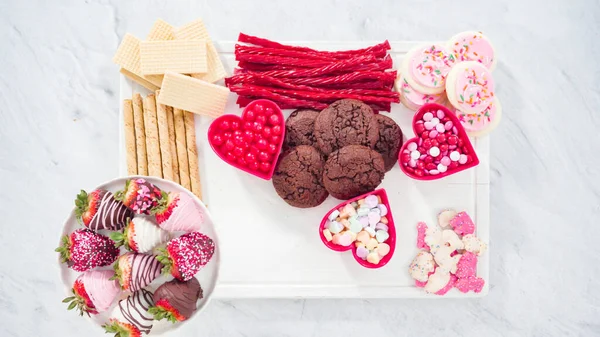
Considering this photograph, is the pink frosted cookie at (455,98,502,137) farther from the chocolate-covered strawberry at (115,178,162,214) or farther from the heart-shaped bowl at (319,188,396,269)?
the chocolate-covered strawberry at (115,178,162,214)

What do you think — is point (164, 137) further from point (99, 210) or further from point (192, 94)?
point (99, 210)

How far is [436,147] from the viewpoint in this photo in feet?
6.63

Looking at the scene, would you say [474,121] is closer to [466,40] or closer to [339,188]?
[466,40]

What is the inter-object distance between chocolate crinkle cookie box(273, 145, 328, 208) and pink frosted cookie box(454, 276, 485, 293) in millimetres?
704

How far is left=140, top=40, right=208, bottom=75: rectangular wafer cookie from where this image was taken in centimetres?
209

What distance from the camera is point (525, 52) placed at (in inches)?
98.3

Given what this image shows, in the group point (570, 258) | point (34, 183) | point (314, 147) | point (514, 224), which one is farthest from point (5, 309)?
point (570, 258)

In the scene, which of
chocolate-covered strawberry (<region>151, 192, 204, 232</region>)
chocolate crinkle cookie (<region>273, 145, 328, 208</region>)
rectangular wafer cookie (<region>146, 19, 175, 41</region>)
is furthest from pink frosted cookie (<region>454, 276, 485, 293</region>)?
rectangular wafer cookie (<region>146, 19, 175, 41</region>)

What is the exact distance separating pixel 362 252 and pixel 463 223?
474 millimetres

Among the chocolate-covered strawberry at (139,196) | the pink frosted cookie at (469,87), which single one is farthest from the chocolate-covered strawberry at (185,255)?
the pink frosted cookie at (469,87)

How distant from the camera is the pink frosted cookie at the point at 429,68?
2.07 metres

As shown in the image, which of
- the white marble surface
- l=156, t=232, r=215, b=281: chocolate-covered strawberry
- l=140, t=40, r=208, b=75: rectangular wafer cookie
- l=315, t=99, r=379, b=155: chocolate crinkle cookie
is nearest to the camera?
l=156, t=232, r=215, b=281: chocolate-covered strawberry

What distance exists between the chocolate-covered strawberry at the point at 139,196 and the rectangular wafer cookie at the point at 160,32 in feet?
2.20

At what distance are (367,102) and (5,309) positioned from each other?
197cm
